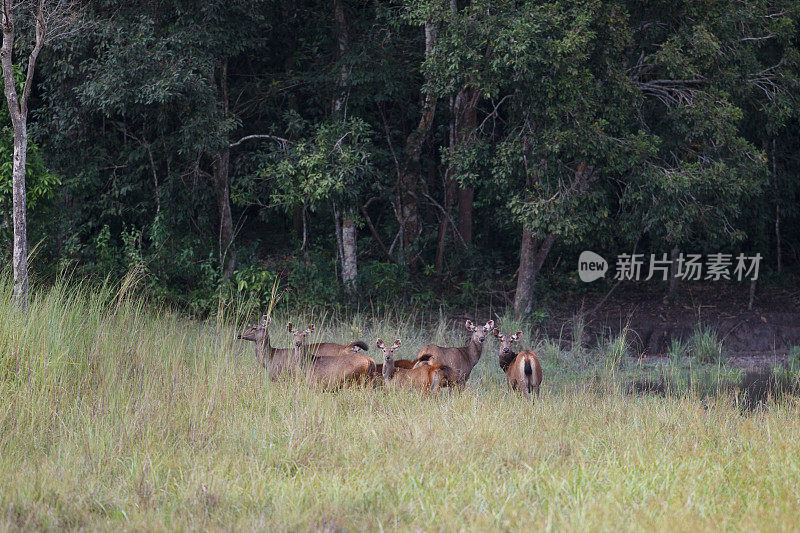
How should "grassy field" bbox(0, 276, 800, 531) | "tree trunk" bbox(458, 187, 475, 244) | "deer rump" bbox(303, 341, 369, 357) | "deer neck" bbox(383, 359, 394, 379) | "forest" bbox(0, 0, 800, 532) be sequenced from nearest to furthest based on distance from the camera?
"grassy field" bbox(0, 276, 800, 531)
"forest" bbox(0, 0, 800, 532)
"deer neck" bbox(383, 359, 394, 379)
"deer rump" bbox(303, 341, 369, 357)
"tree trunk" bbox(458, 187, 475, 244)

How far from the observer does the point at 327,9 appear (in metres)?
14.7

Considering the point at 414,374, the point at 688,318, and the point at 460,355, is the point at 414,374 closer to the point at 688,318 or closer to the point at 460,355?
the point at 460,355

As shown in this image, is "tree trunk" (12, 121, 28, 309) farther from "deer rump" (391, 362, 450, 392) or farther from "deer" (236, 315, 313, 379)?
"deer rump" (391, 362, 450, 392)

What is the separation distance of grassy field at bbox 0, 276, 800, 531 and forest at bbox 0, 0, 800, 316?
440 centimetres

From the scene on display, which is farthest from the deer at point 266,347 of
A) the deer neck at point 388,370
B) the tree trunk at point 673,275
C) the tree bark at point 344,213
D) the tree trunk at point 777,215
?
the tree trunk at point 777,215

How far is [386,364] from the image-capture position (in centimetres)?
747

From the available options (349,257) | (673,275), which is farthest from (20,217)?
(673,275)

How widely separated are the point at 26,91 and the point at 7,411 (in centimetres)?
507

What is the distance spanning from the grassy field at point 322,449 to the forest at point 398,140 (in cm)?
440

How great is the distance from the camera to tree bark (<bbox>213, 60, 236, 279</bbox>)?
46.3 feet

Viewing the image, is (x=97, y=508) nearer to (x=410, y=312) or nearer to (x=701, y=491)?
(x=701, y=491)

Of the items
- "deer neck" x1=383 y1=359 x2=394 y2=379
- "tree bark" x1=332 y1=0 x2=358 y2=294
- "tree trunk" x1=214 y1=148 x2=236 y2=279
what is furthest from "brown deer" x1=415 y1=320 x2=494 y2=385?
"tree trunk" x1=214 y1=148 x2=236 y2=279

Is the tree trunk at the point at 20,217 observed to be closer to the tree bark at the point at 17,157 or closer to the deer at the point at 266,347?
the tree bark at the point at 17,157

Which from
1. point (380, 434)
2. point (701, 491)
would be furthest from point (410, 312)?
point (701, 491)
